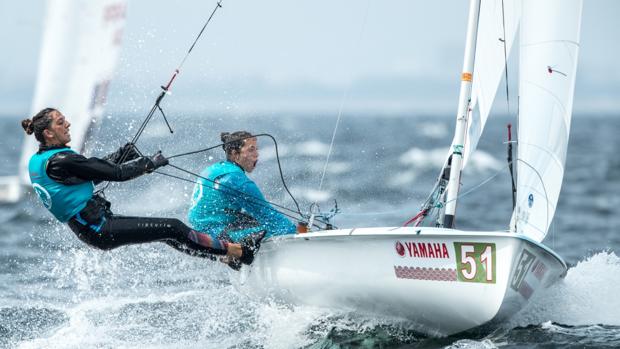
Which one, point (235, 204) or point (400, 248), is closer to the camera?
point (400, 248)

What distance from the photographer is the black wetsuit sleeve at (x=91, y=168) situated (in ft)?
14.0

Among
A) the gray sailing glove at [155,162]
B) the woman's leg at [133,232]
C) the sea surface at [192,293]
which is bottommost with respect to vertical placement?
the sea surface at [192,293]

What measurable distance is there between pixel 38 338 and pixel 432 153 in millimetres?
15292

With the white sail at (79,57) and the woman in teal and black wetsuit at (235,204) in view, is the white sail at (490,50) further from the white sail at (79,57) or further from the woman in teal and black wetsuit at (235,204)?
the white sail at (79,57)

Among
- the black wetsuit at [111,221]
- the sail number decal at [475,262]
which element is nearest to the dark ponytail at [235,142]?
the black wetsuit at [111,221]

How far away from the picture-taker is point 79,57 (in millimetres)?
6840

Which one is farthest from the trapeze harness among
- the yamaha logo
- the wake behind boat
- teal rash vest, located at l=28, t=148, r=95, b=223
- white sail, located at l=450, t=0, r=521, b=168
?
white sail, located at l=450, t=0, r=521, b=168

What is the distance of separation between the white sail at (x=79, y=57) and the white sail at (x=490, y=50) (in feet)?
8.92

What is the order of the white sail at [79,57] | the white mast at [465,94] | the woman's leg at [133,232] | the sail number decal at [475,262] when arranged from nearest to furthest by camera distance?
the sail number decal at [475,262], the woman's leg at [133,232], the white mast at [465,94], the white sail at [79,57]

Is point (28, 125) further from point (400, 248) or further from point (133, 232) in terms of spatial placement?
point (400, 248)

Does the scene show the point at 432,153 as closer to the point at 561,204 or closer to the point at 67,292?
the point at 561,204

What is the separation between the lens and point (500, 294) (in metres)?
4.03

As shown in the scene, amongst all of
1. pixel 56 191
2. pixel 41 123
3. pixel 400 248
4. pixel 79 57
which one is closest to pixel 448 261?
pixel 400 248

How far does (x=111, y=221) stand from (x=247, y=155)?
2.87ft
